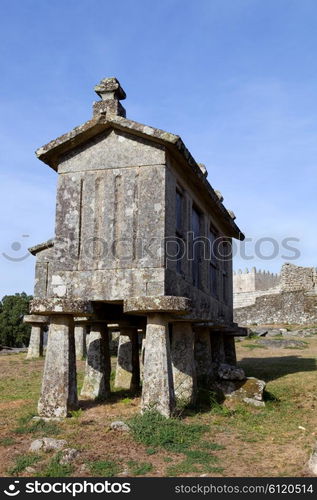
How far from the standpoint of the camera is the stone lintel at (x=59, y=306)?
7.75 meters

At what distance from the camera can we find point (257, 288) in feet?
141

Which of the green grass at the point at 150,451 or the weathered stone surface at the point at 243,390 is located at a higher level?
the weathered stone surface at the point at 243,390

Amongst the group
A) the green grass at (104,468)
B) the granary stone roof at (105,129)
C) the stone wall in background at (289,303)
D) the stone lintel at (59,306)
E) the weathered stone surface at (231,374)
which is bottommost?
the green grass at (104,468)

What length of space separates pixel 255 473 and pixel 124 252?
3831 mm

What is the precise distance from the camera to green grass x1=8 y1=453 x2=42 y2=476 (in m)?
5.52

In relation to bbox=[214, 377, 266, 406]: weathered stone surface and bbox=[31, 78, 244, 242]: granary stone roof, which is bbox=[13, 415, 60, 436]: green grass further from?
bbox=[31, 78, 244, 242]: granary stone roof

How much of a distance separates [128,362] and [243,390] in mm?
2921

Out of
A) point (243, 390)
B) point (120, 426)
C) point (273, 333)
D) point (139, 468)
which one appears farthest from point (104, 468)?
point (273, 333)

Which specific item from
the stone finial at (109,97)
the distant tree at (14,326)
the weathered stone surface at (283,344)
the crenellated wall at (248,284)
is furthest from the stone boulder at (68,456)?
the crenellated wall at (248,284)

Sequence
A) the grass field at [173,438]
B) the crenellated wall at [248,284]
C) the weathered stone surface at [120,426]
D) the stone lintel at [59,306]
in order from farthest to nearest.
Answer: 1. the crenellated wall at [248,284]
2. the stone lintel at [59,306]
3. the weathered stone surface at [120,426]
4. the grass field at [173,438]

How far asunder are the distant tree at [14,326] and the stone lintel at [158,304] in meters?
27.2

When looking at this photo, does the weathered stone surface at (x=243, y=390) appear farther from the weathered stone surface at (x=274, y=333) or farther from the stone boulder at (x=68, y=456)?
the weathered stone surface at (x=274, y=333)

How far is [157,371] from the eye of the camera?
7703mm

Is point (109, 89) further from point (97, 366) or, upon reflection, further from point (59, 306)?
point (97, 366)
